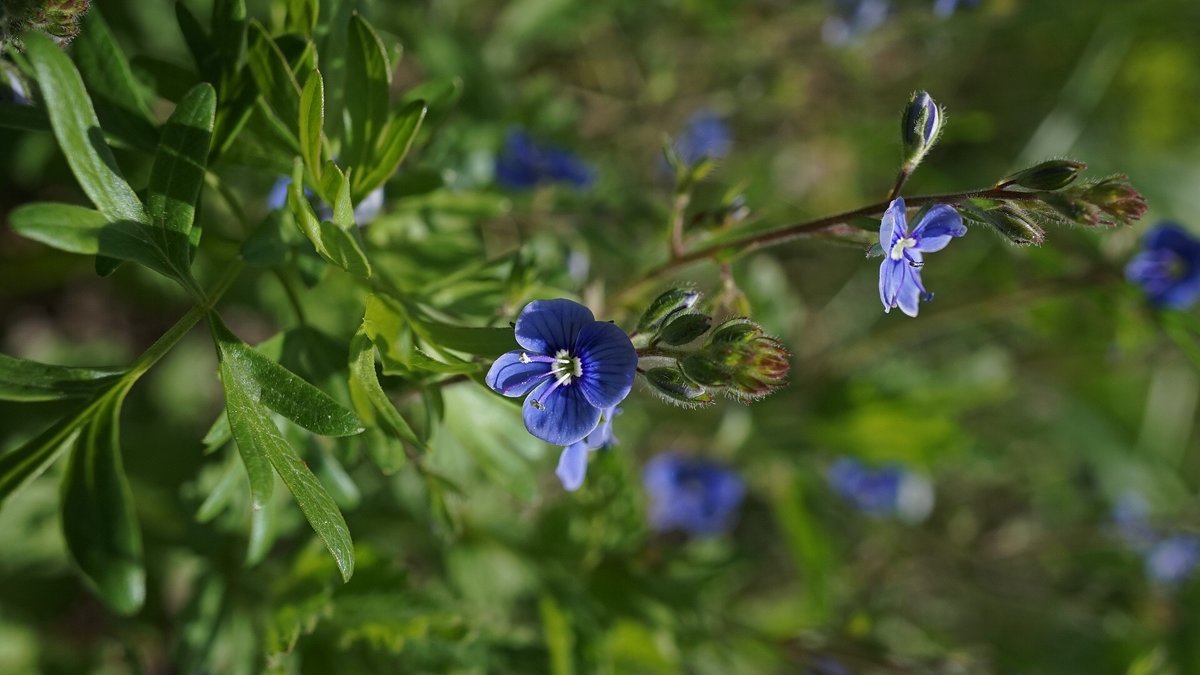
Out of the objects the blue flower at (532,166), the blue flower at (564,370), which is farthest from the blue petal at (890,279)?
the blue flower at (532,166)

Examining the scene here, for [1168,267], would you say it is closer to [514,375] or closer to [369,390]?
[514,375]

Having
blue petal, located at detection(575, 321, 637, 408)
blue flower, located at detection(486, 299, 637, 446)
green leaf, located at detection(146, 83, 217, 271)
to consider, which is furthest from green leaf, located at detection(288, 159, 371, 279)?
blue petal, located at detection(575, 321, 637, 408)

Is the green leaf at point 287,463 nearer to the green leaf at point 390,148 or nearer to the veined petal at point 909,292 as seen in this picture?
the green leaf at point 390,148

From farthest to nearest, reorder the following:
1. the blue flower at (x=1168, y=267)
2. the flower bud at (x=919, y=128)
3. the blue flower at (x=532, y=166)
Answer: the blue flower at (x=532, y=166), the blue flower at (x=1168, y=267), the flower bud at (x=919, y=128)

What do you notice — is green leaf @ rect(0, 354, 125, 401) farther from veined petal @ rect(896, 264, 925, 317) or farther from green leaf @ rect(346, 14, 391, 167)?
veined petal @ rect(896, 264, 925, 317)

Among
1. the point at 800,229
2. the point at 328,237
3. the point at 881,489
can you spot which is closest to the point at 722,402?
the point at 881,489

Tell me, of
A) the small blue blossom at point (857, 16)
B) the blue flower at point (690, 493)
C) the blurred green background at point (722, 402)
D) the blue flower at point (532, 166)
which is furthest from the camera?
the blue flower at point (690, 493)

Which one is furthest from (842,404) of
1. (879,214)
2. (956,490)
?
(879,214)
